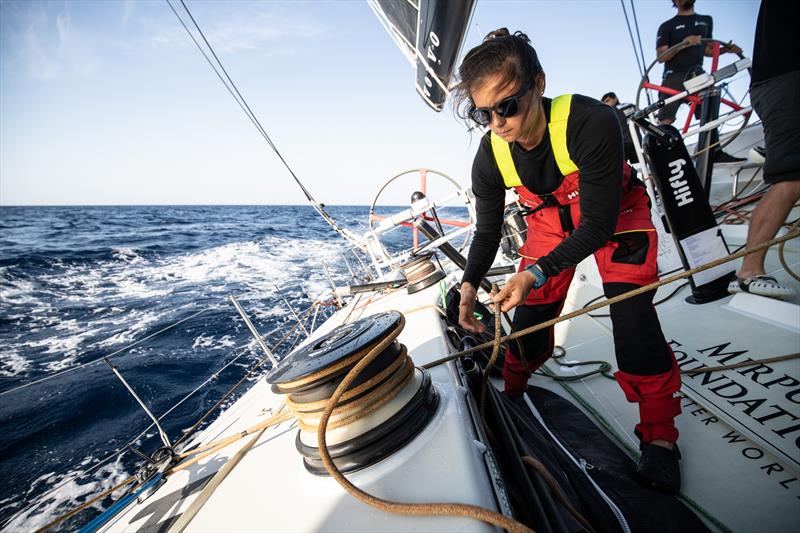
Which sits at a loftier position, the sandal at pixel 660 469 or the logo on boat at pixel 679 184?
the logo on boat at pixel 679 184

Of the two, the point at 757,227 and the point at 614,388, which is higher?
the point at 757,227

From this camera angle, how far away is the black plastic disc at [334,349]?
937 millimetres

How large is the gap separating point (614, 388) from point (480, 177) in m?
1.49

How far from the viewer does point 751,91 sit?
6.14 ft

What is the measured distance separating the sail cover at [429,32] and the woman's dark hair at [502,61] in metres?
2.98

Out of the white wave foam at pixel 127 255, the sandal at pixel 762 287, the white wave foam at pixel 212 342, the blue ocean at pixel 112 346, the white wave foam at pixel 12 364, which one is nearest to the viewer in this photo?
the sandal at pixel 762 287

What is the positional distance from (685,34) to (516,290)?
5.21m

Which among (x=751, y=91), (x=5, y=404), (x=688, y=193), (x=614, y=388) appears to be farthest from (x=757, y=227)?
(x=5, y=404)

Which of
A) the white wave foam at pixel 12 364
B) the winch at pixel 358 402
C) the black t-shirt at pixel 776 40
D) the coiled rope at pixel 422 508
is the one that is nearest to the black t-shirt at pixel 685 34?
the black t-shirt at pixel 776 40

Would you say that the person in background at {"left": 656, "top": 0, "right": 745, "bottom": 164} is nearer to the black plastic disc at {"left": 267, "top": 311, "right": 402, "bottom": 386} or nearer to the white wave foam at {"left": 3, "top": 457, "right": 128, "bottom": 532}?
the black plastic disc at {"left": 267, "top": 311, "right": 402, "bottom": 386}

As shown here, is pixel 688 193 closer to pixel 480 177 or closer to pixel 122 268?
pixel 480 177

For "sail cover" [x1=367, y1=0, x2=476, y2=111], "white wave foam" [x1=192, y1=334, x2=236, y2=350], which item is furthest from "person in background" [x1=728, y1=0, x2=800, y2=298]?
"white wave foam" [x1=192, y1=334, x2=236, y2=350]

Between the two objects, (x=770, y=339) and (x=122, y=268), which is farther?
(x=122, y=268)

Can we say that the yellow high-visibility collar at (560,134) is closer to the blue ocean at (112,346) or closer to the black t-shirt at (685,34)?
the blue ocean at (112,346)
